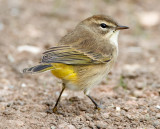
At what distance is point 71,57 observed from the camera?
4.84 meters

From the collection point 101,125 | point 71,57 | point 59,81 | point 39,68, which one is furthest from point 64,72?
point 101,125

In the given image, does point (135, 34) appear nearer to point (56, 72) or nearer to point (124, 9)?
point (124, 9)

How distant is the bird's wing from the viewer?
4.66 m

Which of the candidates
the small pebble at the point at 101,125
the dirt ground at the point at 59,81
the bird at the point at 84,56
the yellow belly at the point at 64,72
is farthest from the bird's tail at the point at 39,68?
the small pebble at the point at 101,125

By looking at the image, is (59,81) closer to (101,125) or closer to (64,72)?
(64,72)

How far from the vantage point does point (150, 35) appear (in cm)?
916

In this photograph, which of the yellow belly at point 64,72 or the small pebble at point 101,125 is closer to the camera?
the small pebble at point 101,125

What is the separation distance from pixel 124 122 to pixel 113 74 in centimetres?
246

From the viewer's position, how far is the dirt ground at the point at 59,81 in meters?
4.63

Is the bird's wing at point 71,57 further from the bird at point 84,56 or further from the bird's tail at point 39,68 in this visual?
the bird's tail at point 39,68

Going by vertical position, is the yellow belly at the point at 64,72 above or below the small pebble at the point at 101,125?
above

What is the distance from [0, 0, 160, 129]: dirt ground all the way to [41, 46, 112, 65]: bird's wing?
632 millimetres

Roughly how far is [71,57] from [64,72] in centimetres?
31

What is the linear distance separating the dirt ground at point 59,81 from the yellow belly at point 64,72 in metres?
0.56
